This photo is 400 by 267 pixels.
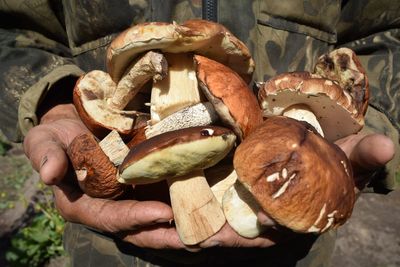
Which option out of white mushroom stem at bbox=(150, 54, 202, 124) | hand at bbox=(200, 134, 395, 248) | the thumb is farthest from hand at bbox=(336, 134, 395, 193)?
the thumb

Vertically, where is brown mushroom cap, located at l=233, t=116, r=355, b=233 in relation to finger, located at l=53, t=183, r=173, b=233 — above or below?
above

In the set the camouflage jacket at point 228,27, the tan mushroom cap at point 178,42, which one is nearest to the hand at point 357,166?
the camouflage jacket at point 228,27

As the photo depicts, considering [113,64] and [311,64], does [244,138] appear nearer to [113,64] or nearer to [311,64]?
[113,64]

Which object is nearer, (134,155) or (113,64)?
(134,155)

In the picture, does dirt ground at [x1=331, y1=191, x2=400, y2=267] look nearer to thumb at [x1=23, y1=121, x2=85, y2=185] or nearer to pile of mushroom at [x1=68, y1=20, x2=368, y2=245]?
pile of mushroom at [x1=68, y1=20, x2=368, y2=245]

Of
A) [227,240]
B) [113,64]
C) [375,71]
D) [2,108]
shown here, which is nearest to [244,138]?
[227,240]

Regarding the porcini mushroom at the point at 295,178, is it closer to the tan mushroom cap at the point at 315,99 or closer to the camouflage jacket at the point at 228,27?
the tan mushroom cap at the point at 315,99
